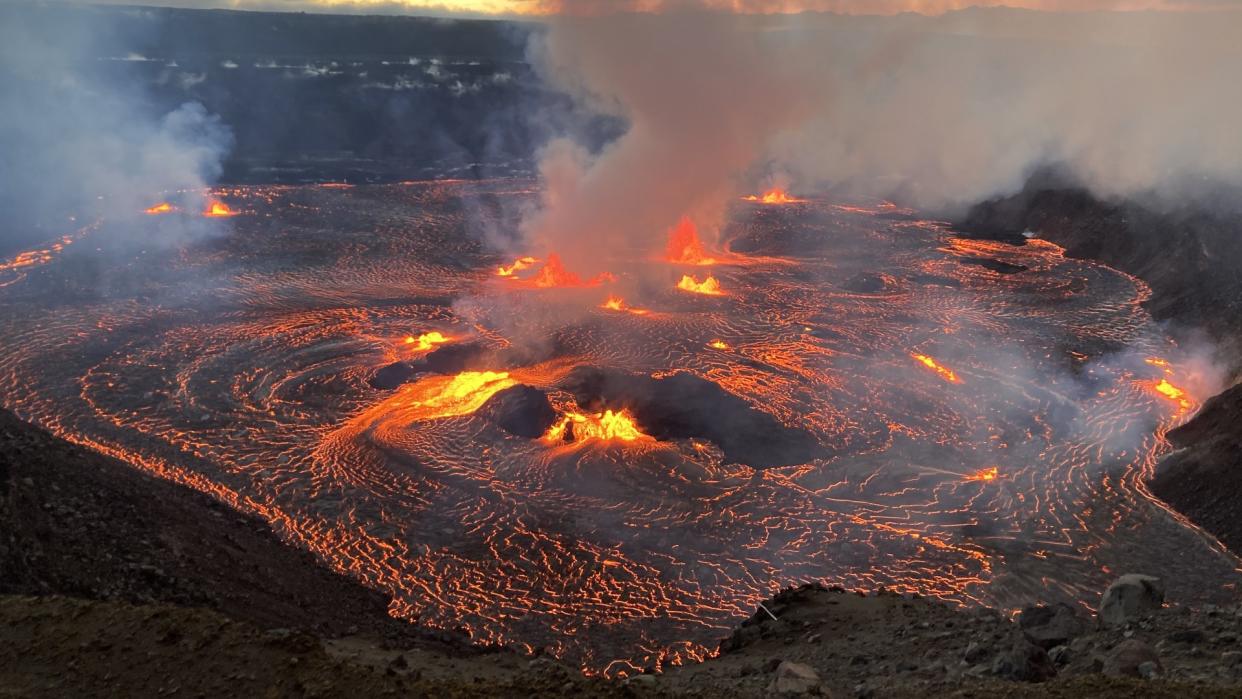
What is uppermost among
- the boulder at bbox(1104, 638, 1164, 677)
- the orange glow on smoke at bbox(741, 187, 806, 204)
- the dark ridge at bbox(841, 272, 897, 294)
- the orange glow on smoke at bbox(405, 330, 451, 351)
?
the orange glow on smoke at bbox(741, 187, 806, 204)

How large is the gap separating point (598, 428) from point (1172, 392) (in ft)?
69.0

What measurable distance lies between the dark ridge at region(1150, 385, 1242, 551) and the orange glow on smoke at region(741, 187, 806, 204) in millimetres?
A: 45485

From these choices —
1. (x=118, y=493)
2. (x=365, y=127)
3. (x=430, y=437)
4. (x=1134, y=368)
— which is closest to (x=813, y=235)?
(x=1134, y=368)

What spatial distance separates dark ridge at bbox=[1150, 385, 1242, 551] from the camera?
65.5 feet

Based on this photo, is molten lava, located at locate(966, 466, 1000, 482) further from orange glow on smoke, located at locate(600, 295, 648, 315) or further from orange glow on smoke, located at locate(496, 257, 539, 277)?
orange glow on smoke, located at locate(496, 257, 539, 277)

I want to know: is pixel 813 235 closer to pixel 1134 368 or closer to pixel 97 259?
pixel 1134 368

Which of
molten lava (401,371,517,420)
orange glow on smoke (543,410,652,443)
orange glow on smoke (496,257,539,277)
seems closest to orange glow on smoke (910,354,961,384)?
orange glow on smoke (543,410,652,443)

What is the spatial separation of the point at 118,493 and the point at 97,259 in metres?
31.4

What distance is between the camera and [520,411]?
84.0ft

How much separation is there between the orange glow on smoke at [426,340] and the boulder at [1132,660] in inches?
987

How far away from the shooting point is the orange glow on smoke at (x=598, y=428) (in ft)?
79.0

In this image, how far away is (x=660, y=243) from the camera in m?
49.7

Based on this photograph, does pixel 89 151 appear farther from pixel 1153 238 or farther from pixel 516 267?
pixel 1153 238

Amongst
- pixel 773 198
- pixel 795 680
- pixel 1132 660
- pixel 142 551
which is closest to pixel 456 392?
pixel 142 551
